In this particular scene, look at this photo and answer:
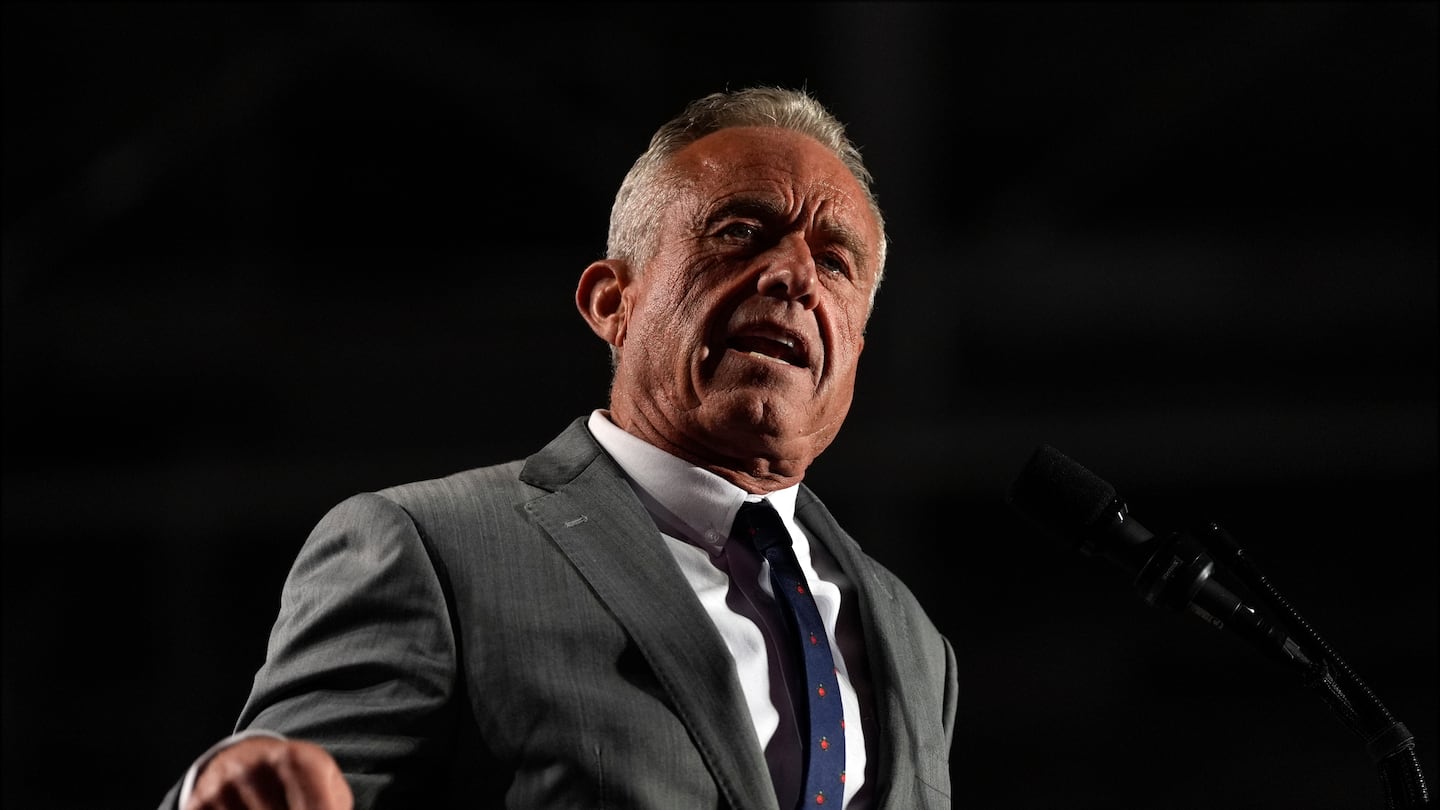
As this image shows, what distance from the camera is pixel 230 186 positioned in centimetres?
378

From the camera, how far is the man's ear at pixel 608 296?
194cm

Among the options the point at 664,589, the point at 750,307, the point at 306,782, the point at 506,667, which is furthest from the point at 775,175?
the point at 306,782

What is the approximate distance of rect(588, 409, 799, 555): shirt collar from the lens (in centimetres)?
174

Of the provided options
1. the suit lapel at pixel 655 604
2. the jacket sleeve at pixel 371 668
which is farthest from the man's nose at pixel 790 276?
the jacket sleeve at pixel 371 668

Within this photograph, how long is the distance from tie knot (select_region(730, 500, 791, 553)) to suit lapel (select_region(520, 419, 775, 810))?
132 mm

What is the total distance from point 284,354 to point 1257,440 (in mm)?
2465

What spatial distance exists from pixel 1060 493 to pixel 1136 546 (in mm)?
91

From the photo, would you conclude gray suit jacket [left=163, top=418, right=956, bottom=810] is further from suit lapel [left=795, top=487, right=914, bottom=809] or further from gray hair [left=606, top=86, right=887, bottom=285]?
gray hair [left=606, top=86, right=887, bottom=285]

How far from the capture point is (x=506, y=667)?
1481mm

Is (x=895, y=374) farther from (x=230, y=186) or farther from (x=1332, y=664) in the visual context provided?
(x=1332, y=664)

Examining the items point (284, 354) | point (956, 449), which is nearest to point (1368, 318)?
point (956, 449)

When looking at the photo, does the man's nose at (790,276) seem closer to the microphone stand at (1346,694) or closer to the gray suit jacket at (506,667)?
the gray suit jacket at (506,667)

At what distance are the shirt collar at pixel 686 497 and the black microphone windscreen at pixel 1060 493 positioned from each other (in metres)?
0.34

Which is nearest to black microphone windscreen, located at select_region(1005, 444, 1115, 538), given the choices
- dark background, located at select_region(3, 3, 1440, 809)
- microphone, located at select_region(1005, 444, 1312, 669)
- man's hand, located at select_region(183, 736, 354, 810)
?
microphone, located at select_region(1005, 444, 1312, 669)
